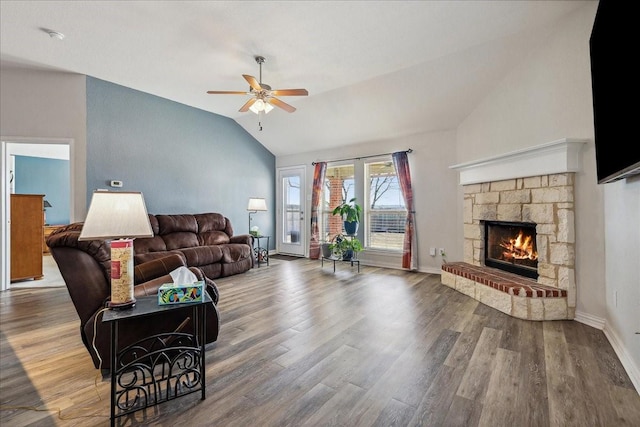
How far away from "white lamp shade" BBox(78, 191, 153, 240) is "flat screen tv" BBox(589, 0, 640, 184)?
106 inches

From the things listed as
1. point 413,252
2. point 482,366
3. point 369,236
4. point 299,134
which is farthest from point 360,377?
point 299,134

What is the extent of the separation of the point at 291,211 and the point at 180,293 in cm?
551

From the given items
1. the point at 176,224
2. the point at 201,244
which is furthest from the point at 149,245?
the point at 201,244

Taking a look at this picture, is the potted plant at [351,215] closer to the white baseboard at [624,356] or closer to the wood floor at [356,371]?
the wood floor at [356,371]

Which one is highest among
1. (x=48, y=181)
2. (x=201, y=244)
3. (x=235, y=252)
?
(x=48, y=181)

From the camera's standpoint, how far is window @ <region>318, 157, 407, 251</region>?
570 cm

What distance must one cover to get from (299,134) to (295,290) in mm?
3556

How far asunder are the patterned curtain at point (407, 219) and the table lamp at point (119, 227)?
4.41m

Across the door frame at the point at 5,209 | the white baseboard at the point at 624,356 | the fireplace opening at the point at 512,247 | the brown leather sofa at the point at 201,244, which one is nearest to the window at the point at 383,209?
the fireplace opening at the point at 512,247

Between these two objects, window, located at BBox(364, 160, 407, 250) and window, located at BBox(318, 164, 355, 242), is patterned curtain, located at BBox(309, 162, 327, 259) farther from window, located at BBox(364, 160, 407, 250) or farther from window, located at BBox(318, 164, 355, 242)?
window, located at BBox(364, 160, 407, 250)

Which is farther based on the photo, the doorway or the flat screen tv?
the doorway

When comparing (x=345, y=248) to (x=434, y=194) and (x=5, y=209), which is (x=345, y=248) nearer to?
(x=434, y=194)

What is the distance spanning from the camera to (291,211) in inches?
287

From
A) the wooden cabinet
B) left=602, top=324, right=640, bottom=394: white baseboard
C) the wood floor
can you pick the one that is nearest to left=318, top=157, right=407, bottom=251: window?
→ the wood floor
